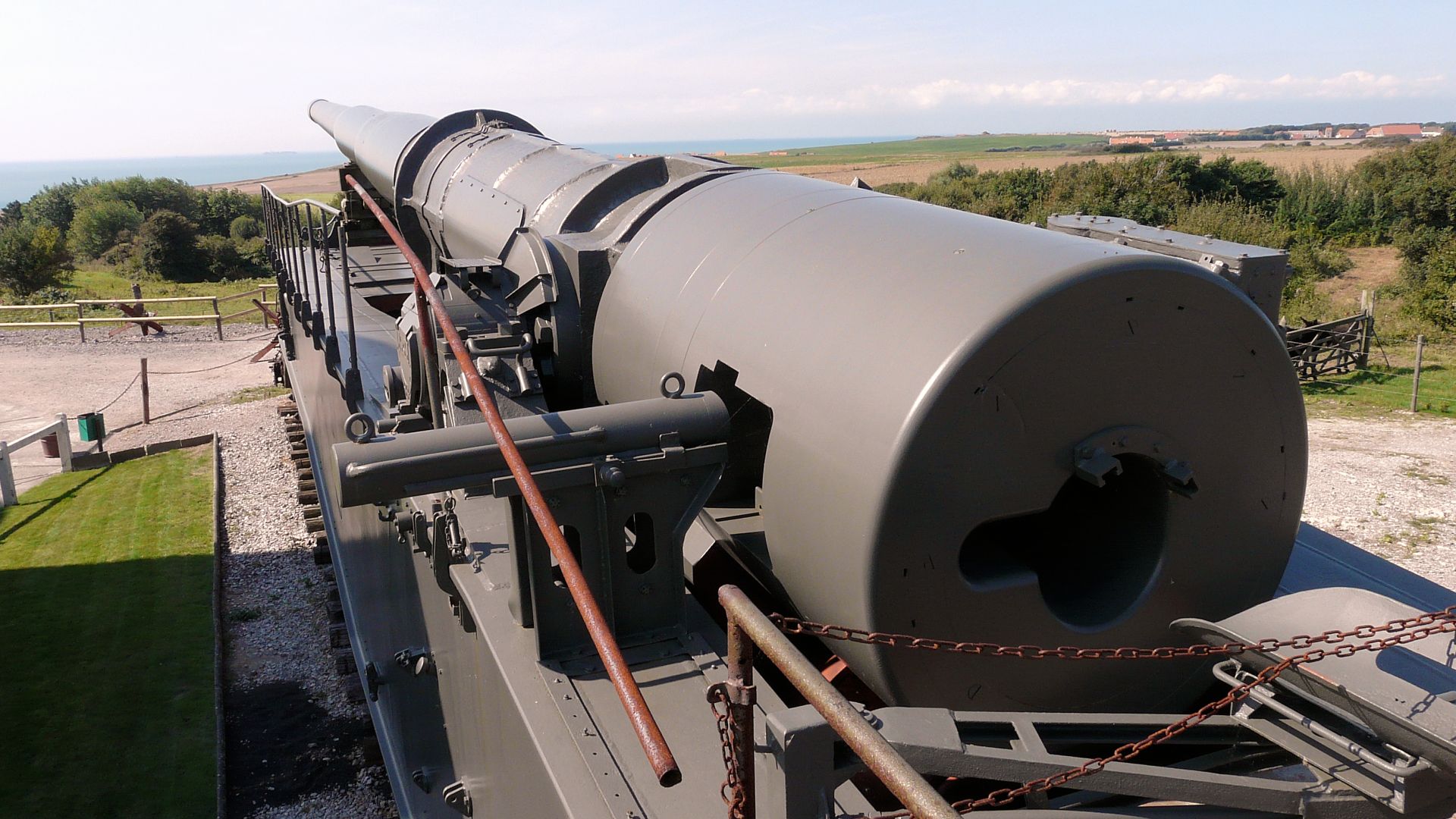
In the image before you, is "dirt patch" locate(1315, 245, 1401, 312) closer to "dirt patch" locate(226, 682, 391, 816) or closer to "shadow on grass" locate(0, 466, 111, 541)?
"dirt patch" locate(226, 682, 391, 816)

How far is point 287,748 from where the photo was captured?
26.1ft

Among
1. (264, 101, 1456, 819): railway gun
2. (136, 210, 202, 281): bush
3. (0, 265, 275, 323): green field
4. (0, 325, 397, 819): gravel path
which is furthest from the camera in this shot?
(136, 210, 202, 281): bush

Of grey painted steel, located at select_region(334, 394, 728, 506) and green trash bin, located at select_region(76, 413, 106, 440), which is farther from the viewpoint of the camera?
green trash bin, located at select_region(76, 413, 106, 440)

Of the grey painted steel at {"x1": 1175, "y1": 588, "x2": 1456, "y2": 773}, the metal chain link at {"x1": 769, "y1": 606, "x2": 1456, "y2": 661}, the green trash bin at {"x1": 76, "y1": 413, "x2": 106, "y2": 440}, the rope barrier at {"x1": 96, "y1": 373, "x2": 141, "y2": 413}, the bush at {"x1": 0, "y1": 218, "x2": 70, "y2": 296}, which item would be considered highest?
the metal chain link at {"x1": 769, "y1": 606, "x2": 1456, "y2": 661}

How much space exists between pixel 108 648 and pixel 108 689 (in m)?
0.85

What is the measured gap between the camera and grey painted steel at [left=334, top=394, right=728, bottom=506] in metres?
2.95

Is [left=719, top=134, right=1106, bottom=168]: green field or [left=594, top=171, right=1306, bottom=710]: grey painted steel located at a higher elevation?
[left=719, top=134, right=1106, bottom=168]: green field

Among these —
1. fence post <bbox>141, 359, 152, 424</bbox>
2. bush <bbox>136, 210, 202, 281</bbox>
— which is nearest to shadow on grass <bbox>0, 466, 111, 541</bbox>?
fence post <bbox>141, 359, 152, 424</bbox>

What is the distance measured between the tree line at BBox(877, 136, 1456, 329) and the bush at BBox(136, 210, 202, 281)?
3000 centimetres

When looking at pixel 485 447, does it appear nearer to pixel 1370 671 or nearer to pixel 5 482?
pixel 1370 671

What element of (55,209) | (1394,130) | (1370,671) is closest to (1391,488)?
(1370,671)

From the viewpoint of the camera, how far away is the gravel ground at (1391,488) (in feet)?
36.9

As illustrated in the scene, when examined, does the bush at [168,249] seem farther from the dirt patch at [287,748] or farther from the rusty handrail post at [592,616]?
the rusty handrail post at [592,616]

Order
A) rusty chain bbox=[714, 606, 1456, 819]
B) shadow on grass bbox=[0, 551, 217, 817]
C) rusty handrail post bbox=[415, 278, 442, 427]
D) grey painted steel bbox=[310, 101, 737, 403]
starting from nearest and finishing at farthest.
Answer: rusty chain bbox=[714, 606, 1456, 819]
rusty handrail post bbox=[415, 278, 442, 427]
grey painted steel bbox=[310, 101, 737, 403]
shadow on grass bbox=[0, 551, 217, 817]
